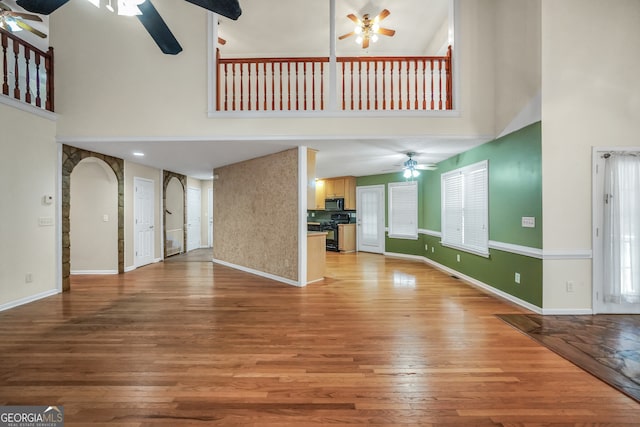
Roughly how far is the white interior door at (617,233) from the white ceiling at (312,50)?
62.7 inches

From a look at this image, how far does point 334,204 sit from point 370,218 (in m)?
1.27

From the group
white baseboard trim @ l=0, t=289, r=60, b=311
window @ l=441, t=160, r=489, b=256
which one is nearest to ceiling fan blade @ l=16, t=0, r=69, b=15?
white baseboard trim @ l=0, t=289, r=60, b=311

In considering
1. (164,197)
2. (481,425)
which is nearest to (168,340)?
(481,425)

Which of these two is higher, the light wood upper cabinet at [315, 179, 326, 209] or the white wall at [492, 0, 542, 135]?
the white wall at [492, 0, 542, 135]

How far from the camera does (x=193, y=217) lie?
360 inches

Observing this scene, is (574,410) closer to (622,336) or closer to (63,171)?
(622,336)

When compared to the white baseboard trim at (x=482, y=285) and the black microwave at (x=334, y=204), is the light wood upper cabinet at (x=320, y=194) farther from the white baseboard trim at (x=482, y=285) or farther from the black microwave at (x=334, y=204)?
the white baseboard trim at (x=482, y=285)

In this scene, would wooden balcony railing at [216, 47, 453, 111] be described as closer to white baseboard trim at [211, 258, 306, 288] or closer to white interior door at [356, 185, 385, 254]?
white baseboard trim at [211, 258, 306, 288]

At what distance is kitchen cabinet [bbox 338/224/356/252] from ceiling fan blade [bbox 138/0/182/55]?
21.4 ft

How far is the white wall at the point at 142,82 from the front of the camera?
419 centimetres

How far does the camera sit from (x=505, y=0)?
153 inches

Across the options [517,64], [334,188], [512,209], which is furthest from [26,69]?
[334,188]

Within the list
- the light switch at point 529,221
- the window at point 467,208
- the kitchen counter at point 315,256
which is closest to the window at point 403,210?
the window at point 467,208

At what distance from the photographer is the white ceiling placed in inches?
174
